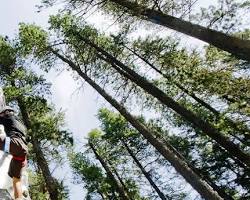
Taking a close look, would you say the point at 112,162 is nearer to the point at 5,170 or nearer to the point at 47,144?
the point at 47,144

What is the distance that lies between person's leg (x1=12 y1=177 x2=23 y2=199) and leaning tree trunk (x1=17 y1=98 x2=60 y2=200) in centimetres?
747

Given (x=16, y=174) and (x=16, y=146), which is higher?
(x=16, y=146)

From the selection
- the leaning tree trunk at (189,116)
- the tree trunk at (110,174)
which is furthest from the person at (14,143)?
the tree trunk at (110,174)

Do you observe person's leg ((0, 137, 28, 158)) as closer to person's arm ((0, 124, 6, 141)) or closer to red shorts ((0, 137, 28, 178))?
red shorts ((0, 137, 28, 178))

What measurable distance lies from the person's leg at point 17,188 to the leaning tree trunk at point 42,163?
24.5 feet

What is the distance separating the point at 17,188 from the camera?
6777 millimetres

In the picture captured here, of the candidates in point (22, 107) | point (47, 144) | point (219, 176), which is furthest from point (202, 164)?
point (22, 107)

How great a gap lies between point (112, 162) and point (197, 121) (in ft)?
38.8

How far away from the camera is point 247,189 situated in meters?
17.0

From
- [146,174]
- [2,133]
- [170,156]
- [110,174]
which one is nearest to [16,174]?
[2,133]

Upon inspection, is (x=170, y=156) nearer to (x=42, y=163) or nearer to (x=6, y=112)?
(x=42, y=163)

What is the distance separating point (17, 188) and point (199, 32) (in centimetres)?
526

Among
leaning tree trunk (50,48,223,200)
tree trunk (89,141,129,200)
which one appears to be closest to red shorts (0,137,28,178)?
leaning tree trunk (50,48,223,200)

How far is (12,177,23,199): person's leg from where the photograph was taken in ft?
22.0
